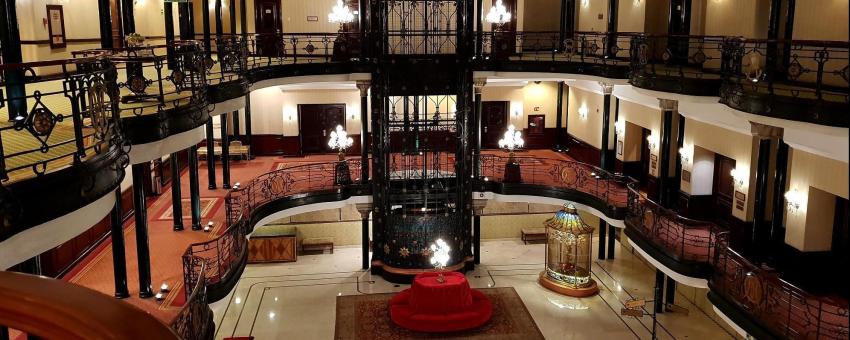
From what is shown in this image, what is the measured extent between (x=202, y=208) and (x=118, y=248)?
6314 millimetres

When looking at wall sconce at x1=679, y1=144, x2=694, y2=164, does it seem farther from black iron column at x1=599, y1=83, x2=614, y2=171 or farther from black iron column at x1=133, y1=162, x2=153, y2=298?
black iron column at x1=133, y1=162, x2=153, y2=298

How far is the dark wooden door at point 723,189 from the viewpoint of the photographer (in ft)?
52.9

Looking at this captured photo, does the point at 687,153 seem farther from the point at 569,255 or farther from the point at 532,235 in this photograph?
the point at 532,235

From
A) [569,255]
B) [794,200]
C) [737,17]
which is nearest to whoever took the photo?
[794,200]

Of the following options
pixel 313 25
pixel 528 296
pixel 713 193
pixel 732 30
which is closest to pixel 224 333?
pixel 528 296

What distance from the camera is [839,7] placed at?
1199cm

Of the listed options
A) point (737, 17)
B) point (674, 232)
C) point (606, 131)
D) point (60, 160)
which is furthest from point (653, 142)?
point (60, 160)

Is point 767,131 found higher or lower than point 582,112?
higher

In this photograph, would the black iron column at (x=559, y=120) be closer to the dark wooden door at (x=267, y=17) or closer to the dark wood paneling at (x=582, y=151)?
the dark wood paneling at (x=582, y=151)

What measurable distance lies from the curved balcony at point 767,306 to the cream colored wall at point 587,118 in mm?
10111

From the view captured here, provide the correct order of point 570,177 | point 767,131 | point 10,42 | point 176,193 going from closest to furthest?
point 10,42 < point 767,131 < point 176,193 < point 570,177

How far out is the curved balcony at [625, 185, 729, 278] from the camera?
12.6 m

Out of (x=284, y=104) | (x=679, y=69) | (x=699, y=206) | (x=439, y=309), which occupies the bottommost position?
(x=439, y=309)

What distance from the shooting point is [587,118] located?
2220 centimetres
